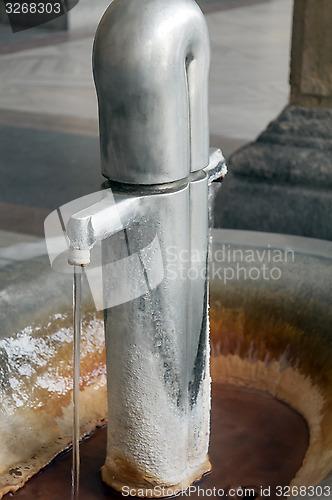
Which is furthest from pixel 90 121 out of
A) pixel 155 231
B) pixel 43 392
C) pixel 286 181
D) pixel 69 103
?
pixel 155 231

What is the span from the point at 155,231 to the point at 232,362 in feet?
1.62

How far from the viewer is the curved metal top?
2.98 feet

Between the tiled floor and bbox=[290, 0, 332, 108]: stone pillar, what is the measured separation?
1.16m

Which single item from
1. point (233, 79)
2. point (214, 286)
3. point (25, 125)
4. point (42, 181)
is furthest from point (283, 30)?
point (214, 286)

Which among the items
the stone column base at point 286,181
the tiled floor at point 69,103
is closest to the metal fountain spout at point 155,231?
the stone column base at point 286,181

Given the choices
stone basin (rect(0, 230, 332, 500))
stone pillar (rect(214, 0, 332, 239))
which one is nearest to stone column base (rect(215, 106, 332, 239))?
stone pillar (rect(214, 0, 332, 239))

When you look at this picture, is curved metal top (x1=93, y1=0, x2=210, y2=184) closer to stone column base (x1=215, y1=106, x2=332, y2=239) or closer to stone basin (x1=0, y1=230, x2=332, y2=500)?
stone basin (x1=0, y1=230, x2=332, y2=500)

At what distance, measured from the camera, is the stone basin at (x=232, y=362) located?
3.90 feet

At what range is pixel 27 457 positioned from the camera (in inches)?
46.8

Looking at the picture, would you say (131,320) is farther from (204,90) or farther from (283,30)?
(283,30)

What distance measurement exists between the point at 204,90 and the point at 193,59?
0.15 ft

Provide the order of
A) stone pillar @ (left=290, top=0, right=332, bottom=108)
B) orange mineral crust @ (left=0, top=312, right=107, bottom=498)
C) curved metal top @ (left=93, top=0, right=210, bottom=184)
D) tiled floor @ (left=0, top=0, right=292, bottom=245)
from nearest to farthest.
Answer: curved metal top @ (left=93, top=0, right=210, bottom=184) → orange mineral crust @ (left=0, top=312, right=107, bottom=498) → stone pillar @ (left=290, top=0, right=332, bottom=108) → tiled floor @ (left=0, top=0, right=292, bottom=245)

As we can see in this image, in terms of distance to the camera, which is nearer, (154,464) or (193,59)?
(193,59)

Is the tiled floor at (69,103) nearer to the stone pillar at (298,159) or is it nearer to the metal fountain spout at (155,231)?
the stone pillar at (298,159)
